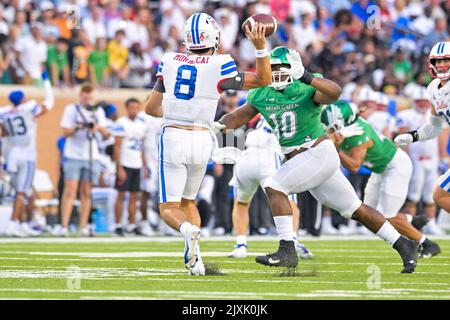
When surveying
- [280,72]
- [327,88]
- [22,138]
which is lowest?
[22,138]

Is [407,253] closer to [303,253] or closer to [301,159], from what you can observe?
[301,159]

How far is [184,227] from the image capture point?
27.8ft

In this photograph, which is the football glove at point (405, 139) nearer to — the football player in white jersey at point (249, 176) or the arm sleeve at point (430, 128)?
the arm sleeve at point (430, 128)

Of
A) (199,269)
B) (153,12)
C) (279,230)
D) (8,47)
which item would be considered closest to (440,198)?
(279,230)

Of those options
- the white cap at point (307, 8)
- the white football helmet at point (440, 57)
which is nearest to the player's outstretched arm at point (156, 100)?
the white football helmet at point (440, 57)

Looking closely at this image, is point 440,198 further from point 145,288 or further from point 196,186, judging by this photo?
point 145,288

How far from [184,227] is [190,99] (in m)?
0.97

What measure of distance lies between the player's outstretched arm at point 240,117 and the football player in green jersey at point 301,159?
125 mm

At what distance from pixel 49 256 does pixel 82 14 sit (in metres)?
8.10

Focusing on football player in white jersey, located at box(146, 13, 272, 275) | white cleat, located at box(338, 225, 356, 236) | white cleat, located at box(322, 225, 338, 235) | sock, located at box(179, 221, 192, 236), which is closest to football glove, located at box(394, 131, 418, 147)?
football player in white jersey, located at box(146, 13, 272, 275)

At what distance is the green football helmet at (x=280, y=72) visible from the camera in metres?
A: 9.02

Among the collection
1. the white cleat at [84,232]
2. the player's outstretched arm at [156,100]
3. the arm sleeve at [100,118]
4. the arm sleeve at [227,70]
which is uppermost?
the arm sleeve at [227,70]

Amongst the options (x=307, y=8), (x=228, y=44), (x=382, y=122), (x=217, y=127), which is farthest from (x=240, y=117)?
(x=307, y=8)

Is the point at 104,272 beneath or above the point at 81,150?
beneath
